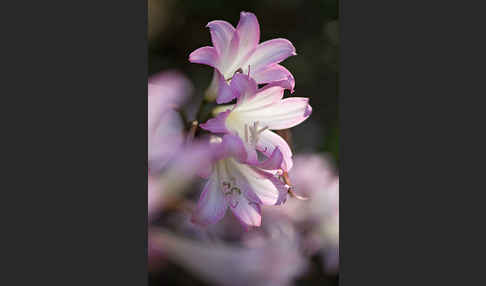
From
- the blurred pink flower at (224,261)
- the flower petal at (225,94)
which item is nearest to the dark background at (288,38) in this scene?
the flower petal at (225,94)

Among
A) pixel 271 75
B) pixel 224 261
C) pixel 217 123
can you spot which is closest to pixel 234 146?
pixel 217 123

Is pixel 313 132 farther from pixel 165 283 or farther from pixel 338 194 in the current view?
pixel 165 283

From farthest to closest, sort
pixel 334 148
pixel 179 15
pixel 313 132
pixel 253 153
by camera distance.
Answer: pixel 334 148
pixel 313 132
pixel 179 15
pixel 253 153

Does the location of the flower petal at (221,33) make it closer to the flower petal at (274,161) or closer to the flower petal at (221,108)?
the flower petal at (221,108)

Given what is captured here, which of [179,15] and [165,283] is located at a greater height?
[179,15]

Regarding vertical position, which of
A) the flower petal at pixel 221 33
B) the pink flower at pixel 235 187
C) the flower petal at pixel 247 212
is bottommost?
the flower petal at pixel 247 212

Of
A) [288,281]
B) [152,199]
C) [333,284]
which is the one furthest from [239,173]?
[333,284]
